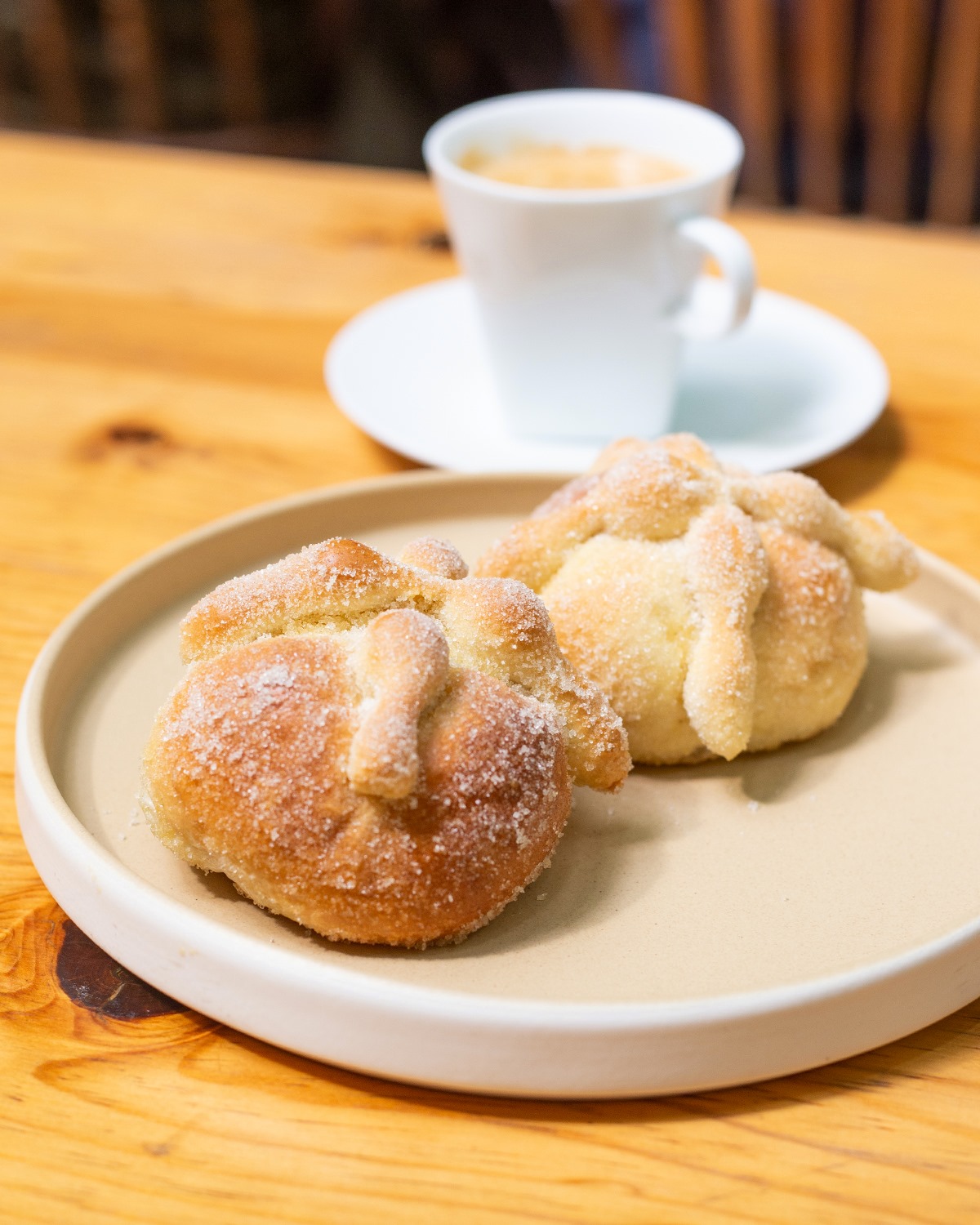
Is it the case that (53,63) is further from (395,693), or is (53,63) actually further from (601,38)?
(395,693)

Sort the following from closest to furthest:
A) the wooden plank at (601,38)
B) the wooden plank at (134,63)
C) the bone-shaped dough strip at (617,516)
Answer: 1. the bone-shaped dough strip at (617,516)
2. the wooden plank at (601,38)
3. the wooden plank at (134,63)

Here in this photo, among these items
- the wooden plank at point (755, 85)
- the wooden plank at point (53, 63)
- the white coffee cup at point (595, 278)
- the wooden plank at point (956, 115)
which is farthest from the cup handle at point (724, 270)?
the wooden plank at point (53, 63)

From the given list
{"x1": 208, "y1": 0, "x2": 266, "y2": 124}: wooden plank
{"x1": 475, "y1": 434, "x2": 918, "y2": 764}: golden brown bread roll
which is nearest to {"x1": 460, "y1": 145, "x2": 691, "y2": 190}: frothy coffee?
{"x1": 475, "y1": 434, "x2": 918, "y2": 764}: golden brown bread roll

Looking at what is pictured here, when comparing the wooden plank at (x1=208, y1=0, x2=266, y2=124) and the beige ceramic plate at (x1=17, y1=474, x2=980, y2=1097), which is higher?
the beige ceramic plate at (x1=17, y1=474, x2=980, y2=1097)

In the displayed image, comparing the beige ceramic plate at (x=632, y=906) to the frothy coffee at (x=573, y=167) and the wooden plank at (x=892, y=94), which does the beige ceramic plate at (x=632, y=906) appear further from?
the wooden plank at (x=892, y=94)

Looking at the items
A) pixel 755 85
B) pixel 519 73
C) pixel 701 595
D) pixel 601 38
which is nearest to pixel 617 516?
pixel 701 595

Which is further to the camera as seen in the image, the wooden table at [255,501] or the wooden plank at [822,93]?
the wooden plank at [822,93]

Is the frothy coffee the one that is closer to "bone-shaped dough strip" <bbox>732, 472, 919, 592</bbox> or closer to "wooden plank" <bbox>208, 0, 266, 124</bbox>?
"bone-shaped dough strip" <bbox>732, 472, 919, 592</bbox>
